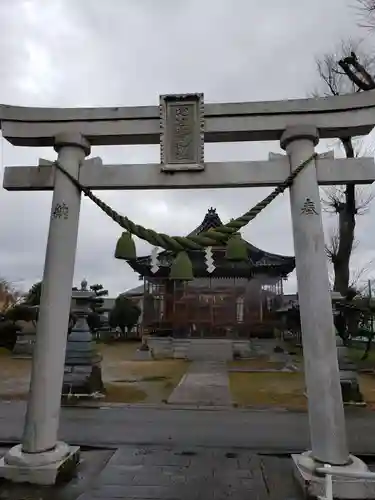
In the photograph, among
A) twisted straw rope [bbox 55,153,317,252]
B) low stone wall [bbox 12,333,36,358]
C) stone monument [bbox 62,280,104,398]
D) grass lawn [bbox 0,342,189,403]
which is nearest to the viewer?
twisted straw rope [bbox 55,153,317,252]

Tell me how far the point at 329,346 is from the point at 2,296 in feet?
130

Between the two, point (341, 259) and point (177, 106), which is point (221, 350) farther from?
point (177, 106)

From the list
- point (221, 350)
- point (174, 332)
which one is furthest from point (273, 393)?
point (174, 332)

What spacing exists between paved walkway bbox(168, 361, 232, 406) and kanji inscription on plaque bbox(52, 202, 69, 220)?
7.13 metres

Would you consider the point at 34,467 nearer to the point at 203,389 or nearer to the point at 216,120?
the point at 216,120

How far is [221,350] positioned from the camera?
2395 centimetres

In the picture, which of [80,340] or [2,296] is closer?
[80,340]

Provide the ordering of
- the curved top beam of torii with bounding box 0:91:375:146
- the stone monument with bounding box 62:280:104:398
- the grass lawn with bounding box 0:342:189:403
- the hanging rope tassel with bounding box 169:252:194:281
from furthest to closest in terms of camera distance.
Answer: the grass lawn with bounding box 0:342:189:403 → the stone monument with bounding box 62:280:104:398 → the hanging rope tassel with bounding box 169:252:194:281 → the curved top beam of torii with bounding box 0:91:375:146

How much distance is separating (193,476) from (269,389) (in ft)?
28.6

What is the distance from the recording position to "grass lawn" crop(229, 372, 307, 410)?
1075 cm

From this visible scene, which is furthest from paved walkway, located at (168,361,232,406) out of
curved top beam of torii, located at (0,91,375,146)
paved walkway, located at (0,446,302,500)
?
curved top beam of torii, located at (0,91,375,146)

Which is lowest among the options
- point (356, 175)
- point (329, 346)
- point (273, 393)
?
point (273, 393)

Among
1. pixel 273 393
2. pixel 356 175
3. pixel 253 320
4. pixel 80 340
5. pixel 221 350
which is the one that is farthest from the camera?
pixel 253 320

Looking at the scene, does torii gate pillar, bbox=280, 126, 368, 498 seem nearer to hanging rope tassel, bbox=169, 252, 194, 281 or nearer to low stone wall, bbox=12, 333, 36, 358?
hanging rope tassel, bbox=169, 252, 194, 281
